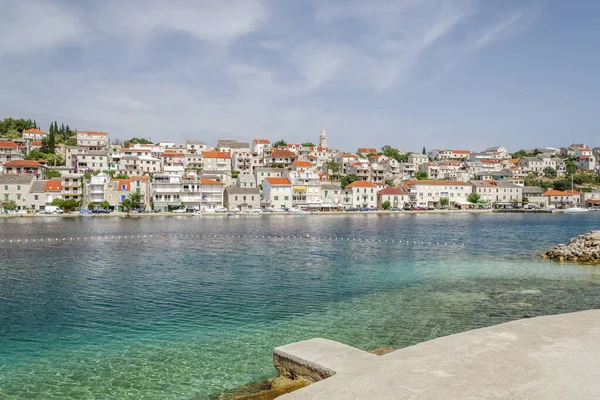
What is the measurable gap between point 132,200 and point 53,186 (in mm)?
15386

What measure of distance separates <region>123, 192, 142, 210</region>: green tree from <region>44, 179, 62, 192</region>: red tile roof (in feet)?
41.8

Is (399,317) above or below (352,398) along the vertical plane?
below

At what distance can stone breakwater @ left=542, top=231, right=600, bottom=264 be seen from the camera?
27875 millimetres

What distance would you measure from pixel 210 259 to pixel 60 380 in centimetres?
1969

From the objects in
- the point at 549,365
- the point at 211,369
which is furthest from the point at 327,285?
the point at 549,365

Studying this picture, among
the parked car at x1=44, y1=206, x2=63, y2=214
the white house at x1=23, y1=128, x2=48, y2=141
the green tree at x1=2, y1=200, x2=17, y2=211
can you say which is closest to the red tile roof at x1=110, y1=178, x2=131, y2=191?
the parked car at x1=44, y1=206, x2=63, y2=214

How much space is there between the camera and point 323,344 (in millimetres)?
8586

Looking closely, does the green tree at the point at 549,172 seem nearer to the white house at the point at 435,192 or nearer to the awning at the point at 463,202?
the white house at the point at 435,192

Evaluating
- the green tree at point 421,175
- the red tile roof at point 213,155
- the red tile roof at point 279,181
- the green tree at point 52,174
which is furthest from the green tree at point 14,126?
the green tree at point 421,175

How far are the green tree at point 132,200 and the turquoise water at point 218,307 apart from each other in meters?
55.3

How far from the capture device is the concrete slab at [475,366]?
240 inches

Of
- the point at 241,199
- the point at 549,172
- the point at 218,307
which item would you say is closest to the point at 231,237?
the point at 218,307

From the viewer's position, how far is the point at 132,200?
8644 cm

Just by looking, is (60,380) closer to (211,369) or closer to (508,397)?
(211,369)
